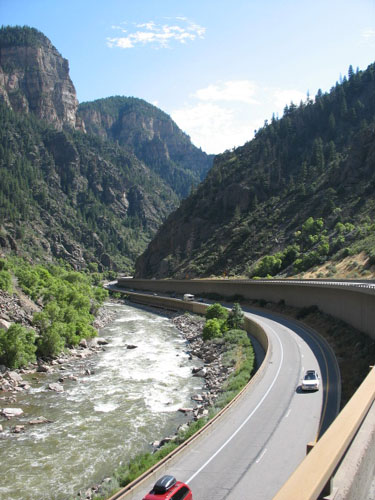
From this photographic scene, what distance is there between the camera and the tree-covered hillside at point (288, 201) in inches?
3504

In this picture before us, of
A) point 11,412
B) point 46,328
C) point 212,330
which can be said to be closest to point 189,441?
point 11,412

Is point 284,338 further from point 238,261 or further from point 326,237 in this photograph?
point 238,261

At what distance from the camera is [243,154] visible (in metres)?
161

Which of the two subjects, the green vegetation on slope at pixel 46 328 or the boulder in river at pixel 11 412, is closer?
the boulder in river at pixel 11 412

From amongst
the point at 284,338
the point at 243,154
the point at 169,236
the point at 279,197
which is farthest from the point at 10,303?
the point at 243,154

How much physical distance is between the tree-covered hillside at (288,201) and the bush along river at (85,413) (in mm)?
39892

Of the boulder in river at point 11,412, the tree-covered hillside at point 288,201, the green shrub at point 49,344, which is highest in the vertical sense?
the tree-covered hillside at point 288,201

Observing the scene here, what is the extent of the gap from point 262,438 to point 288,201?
103414 millimetres

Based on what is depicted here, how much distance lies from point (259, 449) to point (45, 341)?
3185 cm

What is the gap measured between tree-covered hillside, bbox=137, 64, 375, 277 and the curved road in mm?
41627

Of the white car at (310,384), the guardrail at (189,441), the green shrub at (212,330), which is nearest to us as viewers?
the guardrail at (189,441)

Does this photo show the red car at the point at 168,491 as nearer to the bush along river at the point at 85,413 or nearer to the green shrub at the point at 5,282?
the bush along river at the point at 85,413

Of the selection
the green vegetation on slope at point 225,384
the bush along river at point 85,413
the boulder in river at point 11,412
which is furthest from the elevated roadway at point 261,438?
the boulder in river at point 11,412

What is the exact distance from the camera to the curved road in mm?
14691
